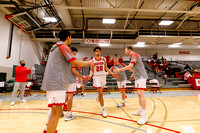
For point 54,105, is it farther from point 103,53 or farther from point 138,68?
point 103,53

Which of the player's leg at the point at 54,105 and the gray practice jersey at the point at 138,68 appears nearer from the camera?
the player's leg at the point at 54,105

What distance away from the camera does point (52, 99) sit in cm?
Result: 173


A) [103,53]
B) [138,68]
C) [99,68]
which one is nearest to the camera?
[138,68]

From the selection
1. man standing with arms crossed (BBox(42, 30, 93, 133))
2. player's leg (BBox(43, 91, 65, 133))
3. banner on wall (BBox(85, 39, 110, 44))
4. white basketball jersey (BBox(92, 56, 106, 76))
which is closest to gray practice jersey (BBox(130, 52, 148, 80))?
white basketball jersey (BBox(92, 56, 106, 76))

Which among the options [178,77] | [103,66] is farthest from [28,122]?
[178,77]

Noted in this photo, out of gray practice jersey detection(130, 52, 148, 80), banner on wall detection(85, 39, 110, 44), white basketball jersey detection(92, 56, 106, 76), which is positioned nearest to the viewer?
gray practice jersey detection(130, 52, 148, 80)

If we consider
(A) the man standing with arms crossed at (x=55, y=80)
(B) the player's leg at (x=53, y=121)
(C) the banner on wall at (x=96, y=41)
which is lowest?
(B) the player's leg at (x=53, y=121)

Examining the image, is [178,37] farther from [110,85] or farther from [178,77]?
[110,85]

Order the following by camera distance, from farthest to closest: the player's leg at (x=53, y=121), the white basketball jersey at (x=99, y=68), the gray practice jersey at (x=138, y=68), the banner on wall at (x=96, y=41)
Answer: the banner on wall at (x=96, y=41)
the white basketball jersey at (x=99, y=68)
the gray practice jersey at (x=138, y=68)
the player's leg at (x=53, y=121)

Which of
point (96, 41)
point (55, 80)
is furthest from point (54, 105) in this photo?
point (96, 41)

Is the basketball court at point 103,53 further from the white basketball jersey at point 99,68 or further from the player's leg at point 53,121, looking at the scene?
the white basketball jersey at point 99,68

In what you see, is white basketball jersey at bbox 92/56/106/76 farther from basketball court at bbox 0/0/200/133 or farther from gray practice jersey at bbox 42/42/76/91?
gray practice jersey at bbox 42/42/76/91

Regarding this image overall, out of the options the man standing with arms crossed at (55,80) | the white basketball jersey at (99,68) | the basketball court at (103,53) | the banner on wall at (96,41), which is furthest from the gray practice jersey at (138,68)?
the banner on wall at (96,41)

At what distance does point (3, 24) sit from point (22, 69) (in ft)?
19.6
